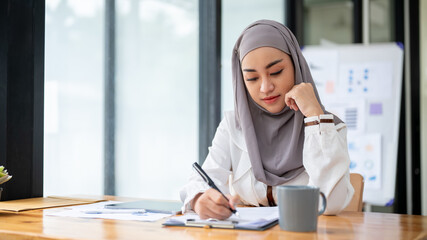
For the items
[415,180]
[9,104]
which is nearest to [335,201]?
[9,104]

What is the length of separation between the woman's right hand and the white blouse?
116mm

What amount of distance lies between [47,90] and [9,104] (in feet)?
2.97

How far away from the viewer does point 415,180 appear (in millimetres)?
3848

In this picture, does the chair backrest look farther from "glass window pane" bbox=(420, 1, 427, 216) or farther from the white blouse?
"glass window pane" bbox=(420, 1, 427, 216)

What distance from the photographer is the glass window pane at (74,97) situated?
254 cm

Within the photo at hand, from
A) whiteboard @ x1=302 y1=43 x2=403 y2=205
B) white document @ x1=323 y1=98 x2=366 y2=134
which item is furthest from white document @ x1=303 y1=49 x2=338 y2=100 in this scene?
white document @ x1=323 y1=98 x2=366 y2=134

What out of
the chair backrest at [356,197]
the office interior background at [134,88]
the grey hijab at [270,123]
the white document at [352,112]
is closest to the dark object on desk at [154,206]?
the grey hijab at [270,123]

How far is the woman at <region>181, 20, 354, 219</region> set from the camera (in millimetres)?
1321

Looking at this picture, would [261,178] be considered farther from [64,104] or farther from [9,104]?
[64,104]

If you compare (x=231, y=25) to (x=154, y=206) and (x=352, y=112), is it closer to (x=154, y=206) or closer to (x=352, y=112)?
(x=352, y=112)

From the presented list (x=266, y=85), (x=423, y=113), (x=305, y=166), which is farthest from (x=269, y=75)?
(x=423, y=113)

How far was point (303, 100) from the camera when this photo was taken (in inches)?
54.6

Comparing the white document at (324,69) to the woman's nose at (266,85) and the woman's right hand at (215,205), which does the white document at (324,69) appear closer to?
the woman's nose at (266,85)

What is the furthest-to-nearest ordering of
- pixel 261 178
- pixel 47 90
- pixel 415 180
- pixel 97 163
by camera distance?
pixel 415 180 < pixel 97 163 < pixel 47 90 < pixel 261 178
